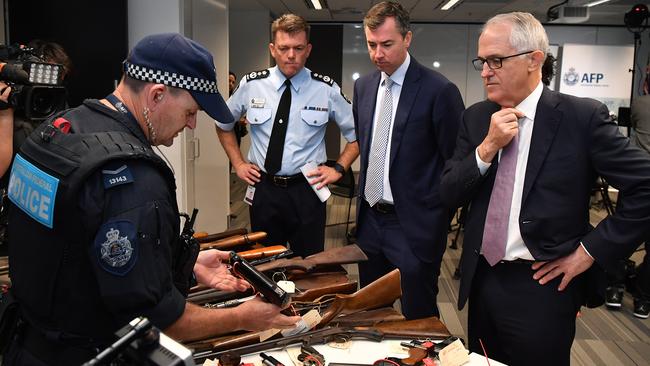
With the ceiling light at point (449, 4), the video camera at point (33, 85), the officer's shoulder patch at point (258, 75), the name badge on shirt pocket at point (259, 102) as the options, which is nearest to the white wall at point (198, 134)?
the officer's shoulder patch at point (258, 75)

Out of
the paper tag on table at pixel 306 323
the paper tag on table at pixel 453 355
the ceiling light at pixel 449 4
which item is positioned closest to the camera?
the paper tag on table at pixel 453 355

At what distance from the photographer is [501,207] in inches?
68.6

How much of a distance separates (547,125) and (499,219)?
33 centimetres

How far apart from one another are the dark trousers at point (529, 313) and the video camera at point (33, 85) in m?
1.82

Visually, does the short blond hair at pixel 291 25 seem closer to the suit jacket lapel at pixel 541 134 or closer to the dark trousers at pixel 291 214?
the dark trousers at pixel 291 214

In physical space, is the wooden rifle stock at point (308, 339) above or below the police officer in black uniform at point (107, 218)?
below

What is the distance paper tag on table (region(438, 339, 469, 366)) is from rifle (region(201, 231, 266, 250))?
108 cm

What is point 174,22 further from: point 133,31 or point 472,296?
point 472,296

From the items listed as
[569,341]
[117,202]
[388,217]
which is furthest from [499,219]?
[117,202]

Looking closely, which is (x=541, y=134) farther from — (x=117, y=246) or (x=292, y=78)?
(x=292, y=78)

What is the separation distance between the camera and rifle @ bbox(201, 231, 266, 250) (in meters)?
2.27

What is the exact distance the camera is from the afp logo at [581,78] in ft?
29.7

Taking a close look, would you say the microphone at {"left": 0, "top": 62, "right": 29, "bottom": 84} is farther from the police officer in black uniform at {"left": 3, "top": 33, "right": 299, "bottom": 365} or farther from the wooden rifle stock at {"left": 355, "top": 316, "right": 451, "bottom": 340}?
the wooden rifle stock at {"left": 355, "top": 316, "right": 451, "bottom": 340}

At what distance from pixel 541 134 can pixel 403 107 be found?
32.4 inches
